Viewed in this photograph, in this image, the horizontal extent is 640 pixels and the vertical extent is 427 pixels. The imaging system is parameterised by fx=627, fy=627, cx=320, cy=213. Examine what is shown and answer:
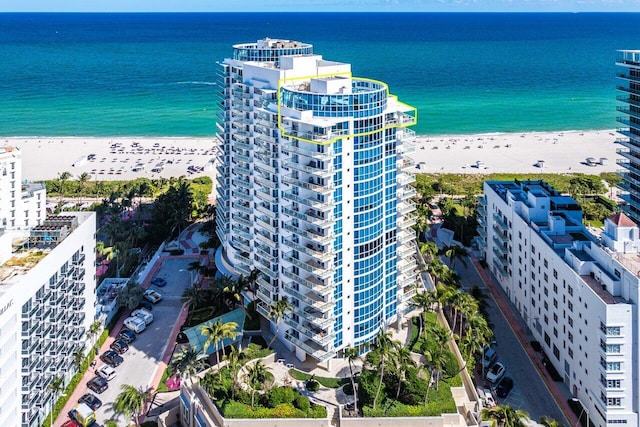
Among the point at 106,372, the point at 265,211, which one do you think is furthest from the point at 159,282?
the point at 265,211

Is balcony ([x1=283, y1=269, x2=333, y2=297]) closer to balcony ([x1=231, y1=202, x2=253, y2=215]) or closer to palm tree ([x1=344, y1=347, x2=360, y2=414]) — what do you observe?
palm tree ([x1=344, y1=347, x2=360, y2=414])

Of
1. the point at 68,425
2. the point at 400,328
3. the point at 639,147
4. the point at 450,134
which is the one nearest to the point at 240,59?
the point at 400,328

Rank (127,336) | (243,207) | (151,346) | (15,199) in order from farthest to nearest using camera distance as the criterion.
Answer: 1. (243,207)
2. (127,336)
3. (151,346)
4. (15,199)

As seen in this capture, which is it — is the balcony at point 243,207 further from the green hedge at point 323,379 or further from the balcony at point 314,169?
the green hedge at point 323,379

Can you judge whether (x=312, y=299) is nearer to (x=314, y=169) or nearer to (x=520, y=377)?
(x=314, y=169)

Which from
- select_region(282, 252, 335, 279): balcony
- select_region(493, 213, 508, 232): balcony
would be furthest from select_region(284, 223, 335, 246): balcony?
select_region(493, 213, 508, 232): balcony

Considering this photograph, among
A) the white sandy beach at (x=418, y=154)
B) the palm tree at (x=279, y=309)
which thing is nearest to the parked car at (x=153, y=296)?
the palm tree at (x=279, y=309)
